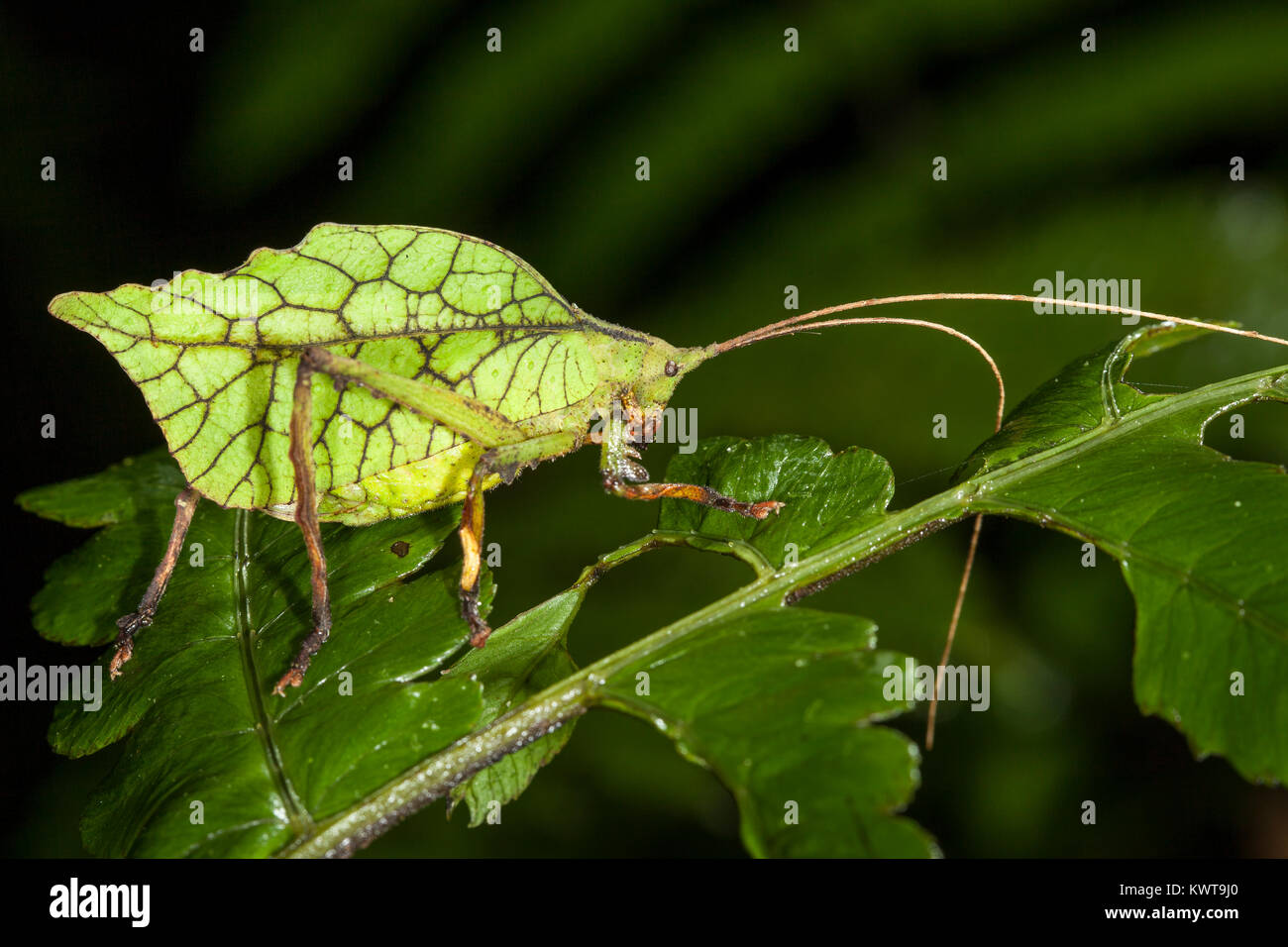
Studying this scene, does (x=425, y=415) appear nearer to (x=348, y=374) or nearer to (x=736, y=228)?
(x=348, y=374)

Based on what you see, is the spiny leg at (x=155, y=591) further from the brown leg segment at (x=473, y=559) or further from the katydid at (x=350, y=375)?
the brown leg segment at (x=473, y=559)

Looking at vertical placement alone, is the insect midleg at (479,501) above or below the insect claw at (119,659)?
above

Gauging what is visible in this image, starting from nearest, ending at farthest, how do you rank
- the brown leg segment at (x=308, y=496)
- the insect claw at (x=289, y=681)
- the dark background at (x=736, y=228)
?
the insect claw at (x=289, y=681), the brown leg segment at (x=308, y=496), the dark background at (x=736, y=228)

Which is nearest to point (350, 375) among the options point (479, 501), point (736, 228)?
point (479, 501)

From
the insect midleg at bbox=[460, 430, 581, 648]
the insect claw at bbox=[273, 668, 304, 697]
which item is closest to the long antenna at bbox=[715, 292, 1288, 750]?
the insect midleg at bbox=[460, 430, 581, 648]

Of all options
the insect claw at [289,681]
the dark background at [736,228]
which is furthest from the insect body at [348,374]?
the dark background at [736,228]

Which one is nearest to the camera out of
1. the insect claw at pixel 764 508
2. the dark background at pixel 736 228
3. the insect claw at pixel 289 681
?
the insect claw at pixel 289 681
